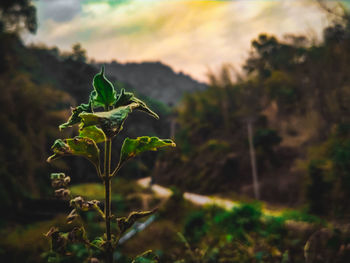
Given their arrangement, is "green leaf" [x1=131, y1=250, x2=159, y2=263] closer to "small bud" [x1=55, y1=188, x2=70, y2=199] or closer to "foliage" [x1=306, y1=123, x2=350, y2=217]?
"small bud" [x1=55, y1=188, x2=70, y2=199]

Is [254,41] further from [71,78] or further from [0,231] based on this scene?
[0,231]

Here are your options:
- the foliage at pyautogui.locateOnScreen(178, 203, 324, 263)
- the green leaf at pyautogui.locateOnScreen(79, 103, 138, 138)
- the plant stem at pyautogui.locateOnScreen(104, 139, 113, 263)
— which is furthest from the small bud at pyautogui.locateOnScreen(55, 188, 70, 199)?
the foliage at pyautogui.locateOnScreen(178, 203, 324, 263)

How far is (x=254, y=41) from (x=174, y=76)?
15.5 m

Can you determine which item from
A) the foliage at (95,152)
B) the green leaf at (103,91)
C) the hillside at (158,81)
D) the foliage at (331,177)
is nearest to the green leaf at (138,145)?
the foliage at (95,152)

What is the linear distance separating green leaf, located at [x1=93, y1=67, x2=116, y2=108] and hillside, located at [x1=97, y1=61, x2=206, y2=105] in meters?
28.3

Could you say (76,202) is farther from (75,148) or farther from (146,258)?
(146,258)

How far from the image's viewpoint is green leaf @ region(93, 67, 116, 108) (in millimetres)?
702

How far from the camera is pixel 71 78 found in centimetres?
1852

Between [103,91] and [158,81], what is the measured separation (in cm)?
3127

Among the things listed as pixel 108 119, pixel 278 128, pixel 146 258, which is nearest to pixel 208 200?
pixel 278 128

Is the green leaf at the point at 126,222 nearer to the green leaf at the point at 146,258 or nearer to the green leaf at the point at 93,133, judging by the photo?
the green leaf at the point at 146,258

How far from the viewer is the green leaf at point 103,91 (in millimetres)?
702

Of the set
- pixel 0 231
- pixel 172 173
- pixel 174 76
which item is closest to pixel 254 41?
pixel 172 173

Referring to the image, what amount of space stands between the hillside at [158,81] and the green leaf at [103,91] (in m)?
28.3
